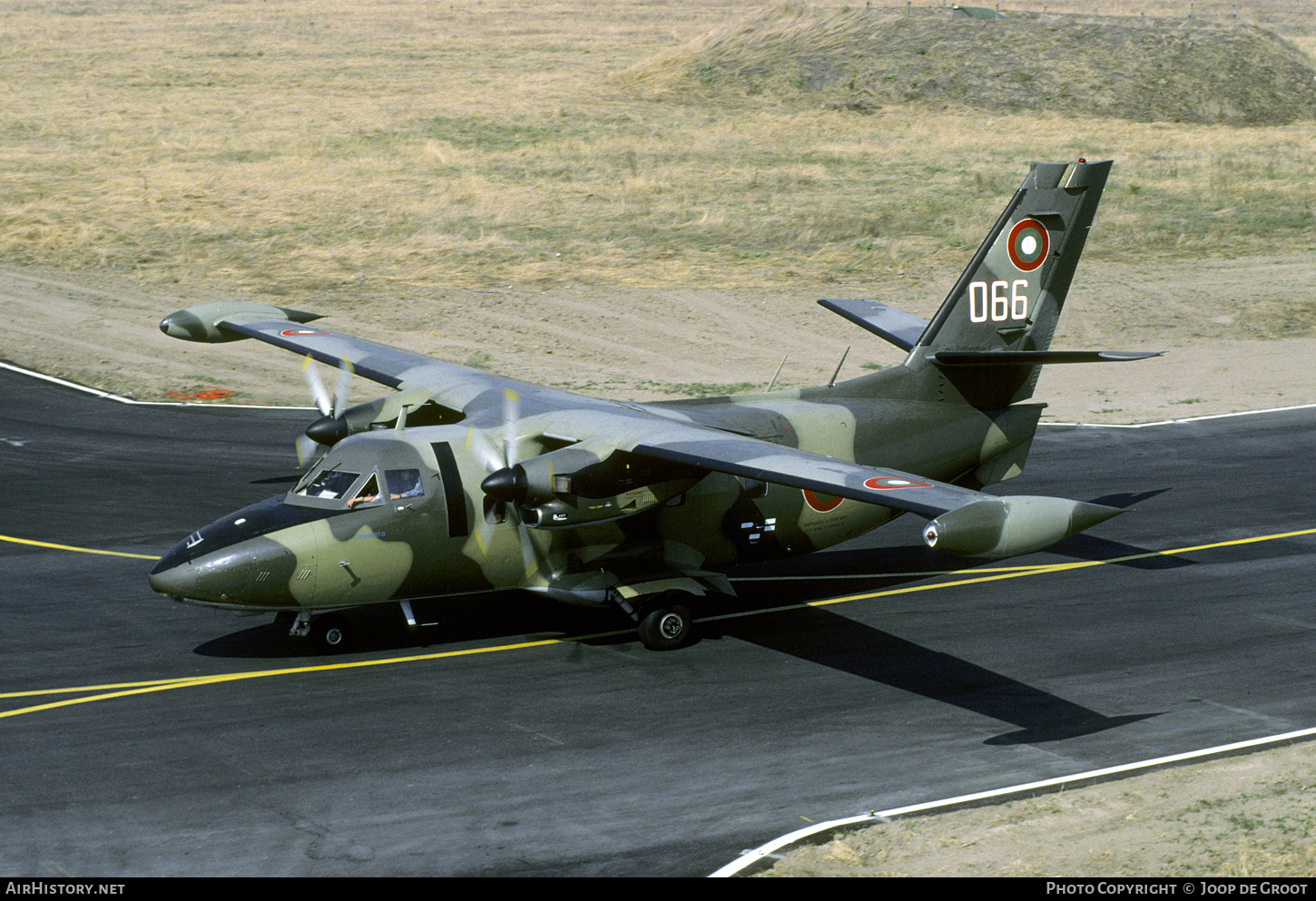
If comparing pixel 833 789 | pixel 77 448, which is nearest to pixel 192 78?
pixel 77 448

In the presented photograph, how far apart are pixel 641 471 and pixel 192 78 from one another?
73378mm

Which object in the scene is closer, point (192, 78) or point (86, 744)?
point (86, 744)

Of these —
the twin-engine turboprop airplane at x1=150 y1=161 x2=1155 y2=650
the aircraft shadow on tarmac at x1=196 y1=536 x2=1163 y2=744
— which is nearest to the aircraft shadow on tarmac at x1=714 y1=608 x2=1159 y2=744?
the aircraft shadow on tarmac at x1=196 y1=536 x2=1163 y2=744

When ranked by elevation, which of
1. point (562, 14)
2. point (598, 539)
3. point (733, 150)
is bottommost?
point (598, 539)

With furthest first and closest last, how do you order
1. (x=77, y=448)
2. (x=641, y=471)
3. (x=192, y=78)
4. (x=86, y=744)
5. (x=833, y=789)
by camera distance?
(x=192, y=78) < (x=77, y=448) < (x=641, y=471) < (x=86, y=744) < (x=833, y=789)

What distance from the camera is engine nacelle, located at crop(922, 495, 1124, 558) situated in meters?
15.7

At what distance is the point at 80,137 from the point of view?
6838 centimetres

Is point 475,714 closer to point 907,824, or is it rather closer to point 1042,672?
point 907,824

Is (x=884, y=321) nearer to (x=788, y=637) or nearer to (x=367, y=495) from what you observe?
(x=788, y=637)

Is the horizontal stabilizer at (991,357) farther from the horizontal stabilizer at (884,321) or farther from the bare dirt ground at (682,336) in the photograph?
the bare dirt ground at (682,336)

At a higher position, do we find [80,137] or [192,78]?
[192,78]

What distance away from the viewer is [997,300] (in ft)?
84.3

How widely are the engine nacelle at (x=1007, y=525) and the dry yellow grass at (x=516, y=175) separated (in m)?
36.1

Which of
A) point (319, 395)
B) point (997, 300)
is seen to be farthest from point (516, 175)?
point (319, 395)
